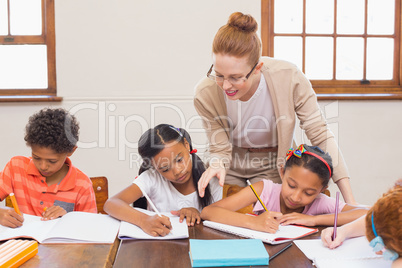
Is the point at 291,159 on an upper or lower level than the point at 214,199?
upper

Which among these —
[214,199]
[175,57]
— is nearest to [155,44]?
[175,57]

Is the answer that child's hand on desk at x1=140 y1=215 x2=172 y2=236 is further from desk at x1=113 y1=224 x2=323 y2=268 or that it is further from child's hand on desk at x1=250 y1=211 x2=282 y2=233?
child's hand on desk at x1=250 y1=211 x2=282 y2=233

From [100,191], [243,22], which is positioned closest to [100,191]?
[100,191]

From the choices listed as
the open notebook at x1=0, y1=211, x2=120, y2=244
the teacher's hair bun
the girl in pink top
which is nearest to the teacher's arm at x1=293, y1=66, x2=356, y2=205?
the girl in pink top

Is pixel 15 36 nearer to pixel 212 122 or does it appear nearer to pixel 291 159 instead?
pixel 212 122

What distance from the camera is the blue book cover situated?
1020 millimetres

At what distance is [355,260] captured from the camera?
106 cm

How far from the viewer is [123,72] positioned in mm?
3145

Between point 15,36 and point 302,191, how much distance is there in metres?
2.56

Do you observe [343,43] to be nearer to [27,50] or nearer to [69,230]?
[27,50]

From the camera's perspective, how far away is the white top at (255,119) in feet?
6.00

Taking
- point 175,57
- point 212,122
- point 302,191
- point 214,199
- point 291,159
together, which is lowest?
point 214,199

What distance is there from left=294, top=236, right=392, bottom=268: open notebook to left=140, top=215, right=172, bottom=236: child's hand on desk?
39 centimetres

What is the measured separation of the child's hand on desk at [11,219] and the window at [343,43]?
7.91 feet
